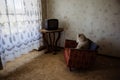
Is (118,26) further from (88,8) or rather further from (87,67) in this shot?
(87,67)

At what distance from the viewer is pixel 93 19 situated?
322cm

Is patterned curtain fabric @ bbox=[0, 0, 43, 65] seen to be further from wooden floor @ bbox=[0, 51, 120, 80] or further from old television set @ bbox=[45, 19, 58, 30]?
old television set @ bbox=[45, 19, 58, 30]

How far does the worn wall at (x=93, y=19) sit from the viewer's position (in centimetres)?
299

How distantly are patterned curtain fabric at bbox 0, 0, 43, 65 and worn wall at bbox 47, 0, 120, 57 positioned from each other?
778mm

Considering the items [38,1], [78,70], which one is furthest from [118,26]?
[38,1]

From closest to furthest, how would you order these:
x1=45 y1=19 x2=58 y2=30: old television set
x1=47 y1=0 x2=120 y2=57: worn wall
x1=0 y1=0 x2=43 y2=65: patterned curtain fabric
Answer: x1=0 y1=0 x2=43 y2=65: patterned curtain fabric < x1=47 y1=0 x2=120 y2=57: worn wall < x1=45 y1=19 x2=58 y2=30: old television set

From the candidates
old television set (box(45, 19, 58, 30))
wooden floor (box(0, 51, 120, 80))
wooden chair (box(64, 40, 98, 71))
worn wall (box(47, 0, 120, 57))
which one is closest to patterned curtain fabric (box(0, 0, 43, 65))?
wooden floor (box(0, 51, 120, 80))

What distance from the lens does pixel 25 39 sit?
297 centimetres

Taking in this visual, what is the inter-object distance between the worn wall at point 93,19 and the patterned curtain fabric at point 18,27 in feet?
2.55

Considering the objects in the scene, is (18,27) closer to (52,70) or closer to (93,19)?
(52,70)

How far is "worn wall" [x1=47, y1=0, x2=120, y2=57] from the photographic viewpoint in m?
2.99

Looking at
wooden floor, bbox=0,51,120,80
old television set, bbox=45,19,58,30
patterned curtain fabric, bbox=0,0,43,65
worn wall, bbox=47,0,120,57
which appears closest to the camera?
wooden floor, bbox=0,51,120,80

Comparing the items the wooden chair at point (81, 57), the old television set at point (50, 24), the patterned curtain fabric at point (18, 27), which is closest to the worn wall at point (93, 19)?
the old television set at point (50, 24)

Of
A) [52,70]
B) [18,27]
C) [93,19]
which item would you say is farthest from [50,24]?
[52,70]
